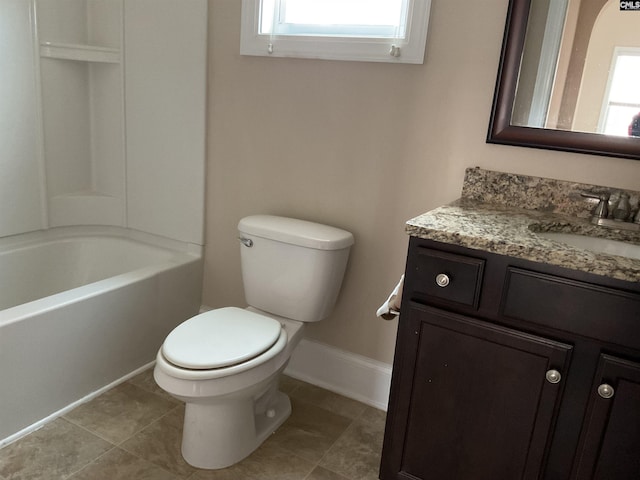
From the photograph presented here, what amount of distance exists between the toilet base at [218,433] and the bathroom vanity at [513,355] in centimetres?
52

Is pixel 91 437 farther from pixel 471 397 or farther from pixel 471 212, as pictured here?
pixel 471 212

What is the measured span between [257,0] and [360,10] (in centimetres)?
41

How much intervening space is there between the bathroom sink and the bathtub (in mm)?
1575

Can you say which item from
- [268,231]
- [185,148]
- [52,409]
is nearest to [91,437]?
[52,409]

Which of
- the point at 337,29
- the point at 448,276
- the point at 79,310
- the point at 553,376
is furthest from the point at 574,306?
the point at 79,310

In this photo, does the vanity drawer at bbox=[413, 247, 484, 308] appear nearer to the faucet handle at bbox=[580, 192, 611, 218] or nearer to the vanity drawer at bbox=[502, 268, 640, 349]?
the vanity drawer at bbox=[502, 268, 640, 349]

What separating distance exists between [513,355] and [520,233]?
1.05 ft

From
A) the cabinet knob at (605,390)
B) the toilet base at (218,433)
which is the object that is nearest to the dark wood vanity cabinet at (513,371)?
the cabinet knob at (605,390)

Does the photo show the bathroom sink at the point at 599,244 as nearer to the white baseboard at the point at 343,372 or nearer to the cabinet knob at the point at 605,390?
the cabinet knob at the point at 605,390

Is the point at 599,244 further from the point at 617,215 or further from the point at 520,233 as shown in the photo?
the point at 520,233

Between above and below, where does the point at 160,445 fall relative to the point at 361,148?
below

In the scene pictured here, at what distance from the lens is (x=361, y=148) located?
2023mm

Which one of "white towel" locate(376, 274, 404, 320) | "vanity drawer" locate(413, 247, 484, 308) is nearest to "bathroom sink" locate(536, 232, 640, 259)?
"vanity drawer" locate(413, 247, 484, 308)

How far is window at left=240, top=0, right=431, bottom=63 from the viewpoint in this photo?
6.07 feet
